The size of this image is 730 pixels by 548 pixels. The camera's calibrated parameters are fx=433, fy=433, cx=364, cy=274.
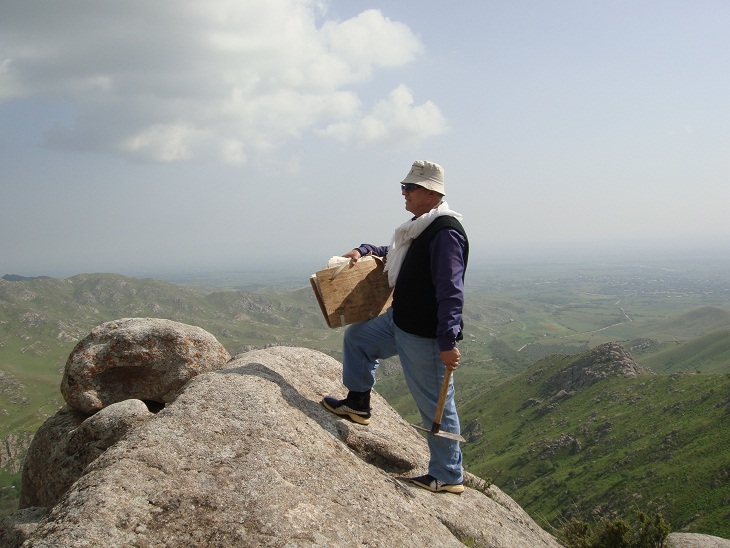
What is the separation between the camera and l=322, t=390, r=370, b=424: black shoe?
852 centimetres

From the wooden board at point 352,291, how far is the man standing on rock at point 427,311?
0.80 feet

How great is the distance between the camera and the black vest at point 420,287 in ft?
22.9

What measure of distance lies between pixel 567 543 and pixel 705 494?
59.1m

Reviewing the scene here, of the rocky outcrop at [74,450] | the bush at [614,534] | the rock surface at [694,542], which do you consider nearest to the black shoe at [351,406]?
the rocky outcrop at [74,450]

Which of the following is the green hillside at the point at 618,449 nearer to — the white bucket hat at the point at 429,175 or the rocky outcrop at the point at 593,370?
the rocky outcrop at the point at 593,370

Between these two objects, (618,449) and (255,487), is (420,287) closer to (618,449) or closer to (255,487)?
(255,487)

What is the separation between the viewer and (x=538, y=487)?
3292 inches

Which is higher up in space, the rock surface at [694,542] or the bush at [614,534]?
the bush at [614,534]

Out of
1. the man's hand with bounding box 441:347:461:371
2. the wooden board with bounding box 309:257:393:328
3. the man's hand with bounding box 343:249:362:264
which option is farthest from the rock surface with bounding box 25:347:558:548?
the man's hand with bounding box 343:249:362:264

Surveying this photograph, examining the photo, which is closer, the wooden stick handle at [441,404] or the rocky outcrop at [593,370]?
the wooden stick handle at [441,404]

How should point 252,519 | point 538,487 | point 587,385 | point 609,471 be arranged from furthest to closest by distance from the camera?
1. point 587,385
2. point 538,487
3. point 609,471
4. point 252,519

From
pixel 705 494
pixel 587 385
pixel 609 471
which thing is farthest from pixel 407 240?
pixel 587 385

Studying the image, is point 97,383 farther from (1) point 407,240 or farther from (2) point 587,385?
(2) point 587,385

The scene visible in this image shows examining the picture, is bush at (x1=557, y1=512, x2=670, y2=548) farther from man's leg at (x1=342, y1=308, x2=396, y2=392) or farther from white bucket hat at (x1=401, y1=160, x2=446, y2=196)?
white bucket hat at (x1=401, y1=160, x2=446, y2=196)
